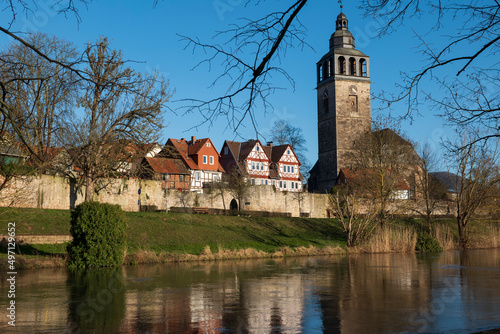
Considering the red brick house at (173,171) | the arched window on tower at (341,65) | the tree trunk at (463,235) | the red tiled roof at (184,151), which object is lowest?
the tree trunk at (463,235)

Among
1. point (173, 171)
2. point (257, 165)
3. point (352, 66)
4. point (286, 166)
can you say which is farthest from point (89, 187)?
point (352, 66)

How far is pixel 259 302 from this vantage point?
10.3 meters

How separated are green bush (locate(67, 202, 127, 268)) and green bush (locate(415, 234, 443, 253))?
19.0 metres

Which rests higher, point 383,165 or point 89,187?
point 383,165

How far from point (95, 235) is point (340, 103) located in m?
57.7

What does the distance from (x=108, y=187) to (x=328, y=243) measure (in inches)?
665

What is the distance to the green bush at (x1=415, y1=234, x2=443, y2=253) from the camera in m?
30.1

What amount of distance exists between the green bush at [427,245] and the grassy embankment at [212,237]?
0.75 m

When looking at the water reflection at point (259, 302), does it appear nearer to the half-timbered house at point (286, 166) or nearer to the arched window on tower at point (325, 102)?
the half-timbered house at point (286, 166)

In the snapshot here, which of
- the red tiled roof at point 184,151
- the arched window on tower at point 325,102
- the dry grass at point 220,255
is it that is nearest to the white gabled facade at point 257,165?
the red tiled roof at point 184,151

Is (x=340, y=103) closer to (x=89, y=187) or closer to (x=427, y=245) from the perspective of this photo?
(x=427, y=245)

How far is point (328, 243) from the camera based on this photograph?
3556 centimetres

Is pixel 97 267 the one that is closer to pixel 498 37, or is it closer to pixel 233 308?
pixel 233 308

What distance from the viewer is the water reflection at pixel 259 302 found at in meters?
7.66
